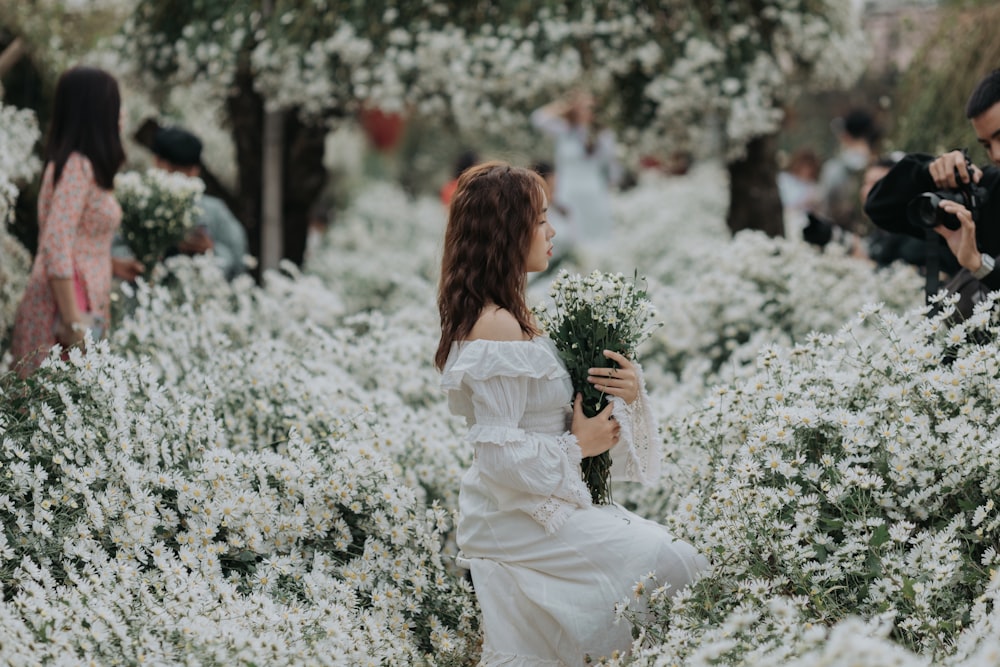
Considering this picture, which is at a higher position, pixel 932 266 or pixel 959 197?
pixel 959 197

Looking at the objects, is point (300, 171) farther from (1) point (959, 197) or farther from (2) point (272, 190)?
(1) point (959, 197)

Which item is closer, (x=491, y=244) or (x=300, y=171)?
(x=491, y=244)

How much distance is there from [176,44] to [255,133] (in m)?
0.91

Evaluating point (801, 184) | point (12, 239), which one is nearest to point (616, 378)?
point (12, 239)

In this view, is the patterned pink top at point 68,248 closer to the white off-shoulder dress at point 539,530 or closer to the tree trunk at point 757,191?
the white off-shoulder dress at point 539,530

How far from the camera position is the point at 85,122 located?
451cm

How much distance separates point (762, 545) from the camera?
2.97 m

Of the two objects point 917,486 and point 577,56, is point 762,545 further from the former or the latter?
point 577,56

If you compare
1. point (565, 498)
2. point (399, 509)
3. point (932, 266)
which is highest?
point (932, 266)

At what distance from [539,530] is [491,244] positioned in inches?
31.4

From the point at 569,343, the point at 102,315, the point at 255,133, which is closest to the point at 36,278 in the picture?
the point at 102,315

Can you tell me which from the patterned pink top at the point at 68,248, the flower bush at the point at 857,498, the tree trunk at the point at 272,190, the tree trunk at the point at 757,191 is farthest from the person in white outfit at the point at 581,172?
the flower bush at the point at 857,498

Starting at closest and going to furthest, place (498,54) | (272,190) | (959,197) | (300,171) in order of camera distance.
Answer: (959,197)
(498,54)
(272,190)
(300,171)

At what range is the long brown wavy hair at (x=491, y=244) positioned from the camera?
309 centimetres
